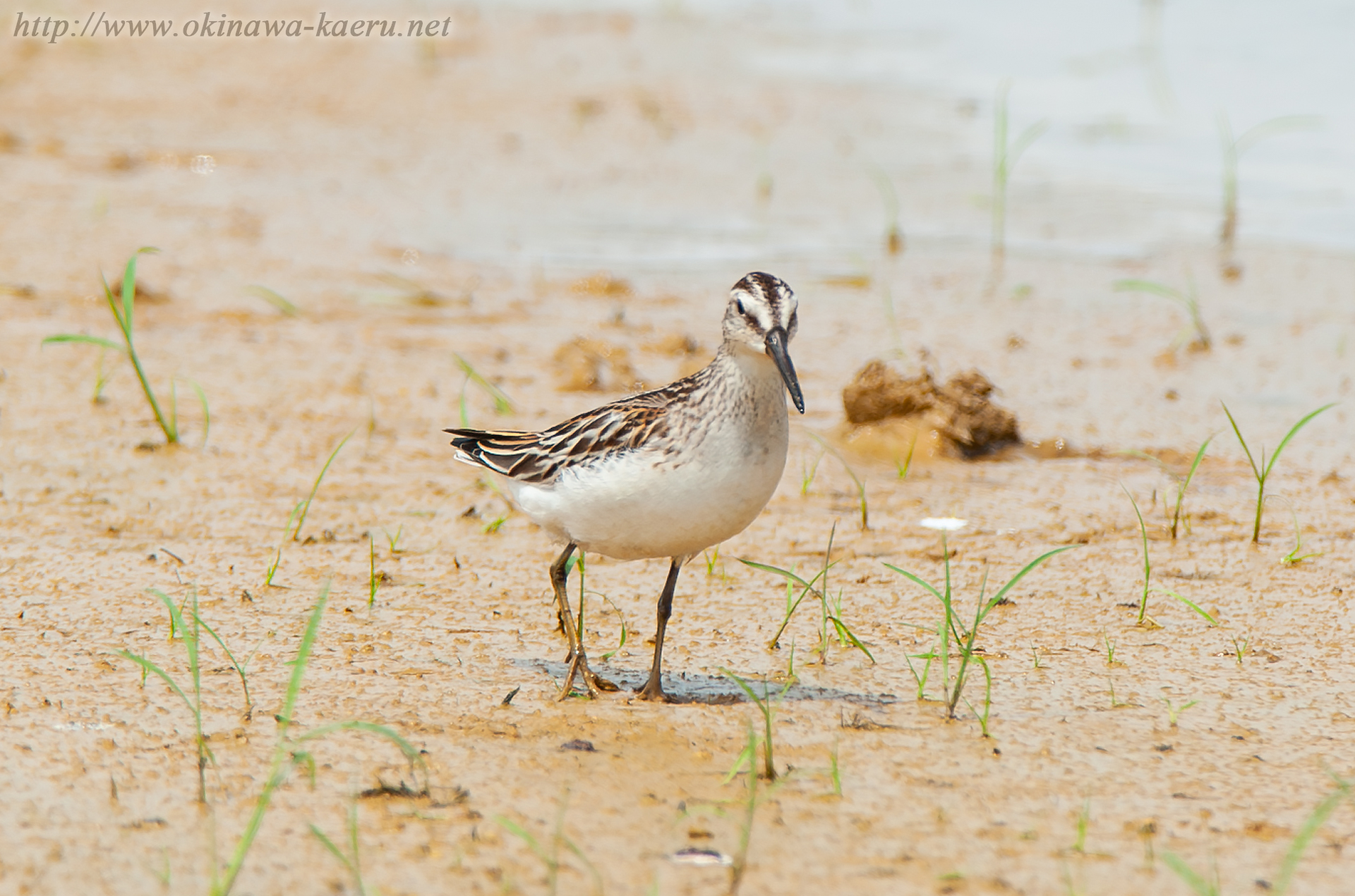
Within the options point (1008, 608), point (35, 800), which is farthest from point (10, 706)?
point (1008, 608)

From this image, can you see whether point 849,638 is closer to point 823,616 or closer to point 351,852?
point 823,616

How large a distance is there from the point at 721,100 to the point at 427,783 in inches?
437

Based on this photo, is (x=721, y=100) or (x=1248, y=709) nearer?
(x=1248, y=709)

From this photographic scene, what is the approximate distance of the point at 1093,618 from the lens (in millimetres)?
4938

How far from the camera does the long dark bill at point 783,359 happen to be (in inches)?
158

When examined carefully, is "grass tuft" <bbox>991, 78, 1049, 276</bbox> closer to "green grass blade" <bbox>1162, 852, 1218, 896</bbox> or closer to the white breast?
the white breast

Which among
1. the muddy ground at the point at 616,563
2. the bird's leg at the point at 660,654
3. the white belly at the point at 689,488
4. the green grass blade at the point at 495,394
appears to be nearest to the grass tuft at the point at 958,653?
the muddy ground at the point at 616,563

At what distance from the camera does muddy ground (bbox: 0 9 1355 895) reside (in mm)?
3434

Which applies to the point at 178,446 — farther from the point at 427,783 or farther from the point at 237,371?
the point at 427,783

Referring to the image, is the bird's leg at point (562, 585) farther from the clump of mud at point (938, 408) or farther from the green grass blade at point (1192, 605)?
the clump of mud at point (938, 408)

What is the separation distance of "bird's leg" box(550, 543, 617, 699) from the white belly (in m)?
0.26

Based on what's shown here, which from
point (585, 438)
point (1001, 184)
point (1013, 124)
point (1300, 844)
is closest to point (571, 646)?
point (585, 438)

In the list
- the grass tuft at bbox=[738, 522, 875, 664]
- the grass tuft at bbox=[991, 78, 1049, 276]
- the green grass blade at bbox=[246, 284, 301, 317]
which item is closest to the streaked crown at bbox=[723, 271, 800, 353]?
the grass tuft at bbox=[738, 522, 875, 664]

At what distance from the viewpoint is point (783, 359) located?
402cm
